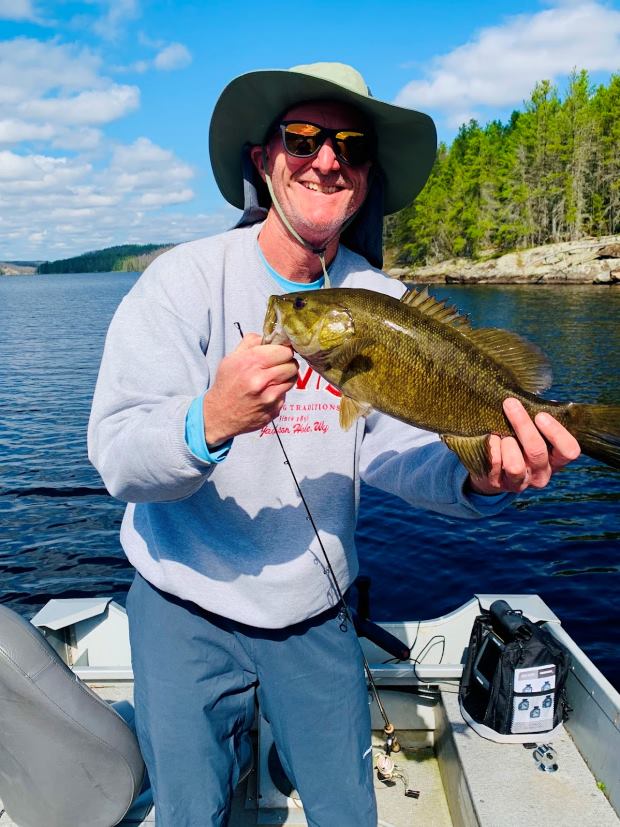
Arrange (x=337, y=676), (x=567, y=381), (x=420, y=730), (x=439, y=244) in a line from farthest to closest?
(x=439, y=244)
(x=567, y=381)
(x=420, y=730)
(x=337, y=676)

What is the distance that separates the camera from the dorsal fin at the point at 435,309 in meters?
3.08

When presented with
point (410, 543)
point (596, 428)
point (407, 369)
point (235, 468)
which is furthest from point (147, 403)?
point (410, 543)

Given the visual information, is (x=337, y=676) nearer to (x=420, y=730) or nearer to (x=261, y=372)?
(x=261, y=372)

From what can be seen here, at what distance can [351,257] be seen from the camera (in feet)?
12.1

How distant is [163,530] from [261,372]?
47.2 inches

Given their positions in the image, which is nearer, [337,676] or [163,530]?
[163,530]

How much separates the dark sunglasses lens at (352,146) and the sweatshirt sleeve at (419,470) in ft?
4.36

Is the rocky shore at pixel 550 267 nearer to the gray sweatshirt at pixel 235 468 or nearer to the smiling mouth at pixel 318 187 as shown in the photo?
the smiling mouth at pixel 318 187

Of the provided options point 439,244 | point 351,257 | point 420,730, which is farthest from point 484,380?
point 439,244

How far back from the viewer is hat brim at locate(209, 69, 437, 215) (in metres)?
3.22

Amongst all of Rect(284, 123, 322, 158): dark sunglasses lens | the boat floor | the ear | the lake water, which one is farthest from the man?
the lake water

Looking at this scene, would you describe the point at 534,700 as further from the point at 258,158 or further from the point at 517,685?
the point at 258,158

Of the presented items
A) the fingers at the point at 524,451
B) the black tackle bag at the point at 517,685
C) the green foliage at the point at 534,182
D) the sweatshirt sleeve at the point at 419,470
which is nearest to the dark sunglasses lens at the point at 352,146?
the sweatshirt sleeve at the point at 419,470

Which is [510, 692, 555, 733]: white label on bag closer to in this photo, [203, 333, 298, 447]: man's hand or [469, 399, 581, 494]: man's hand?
[469, 399, 581, 494]: man's hand
